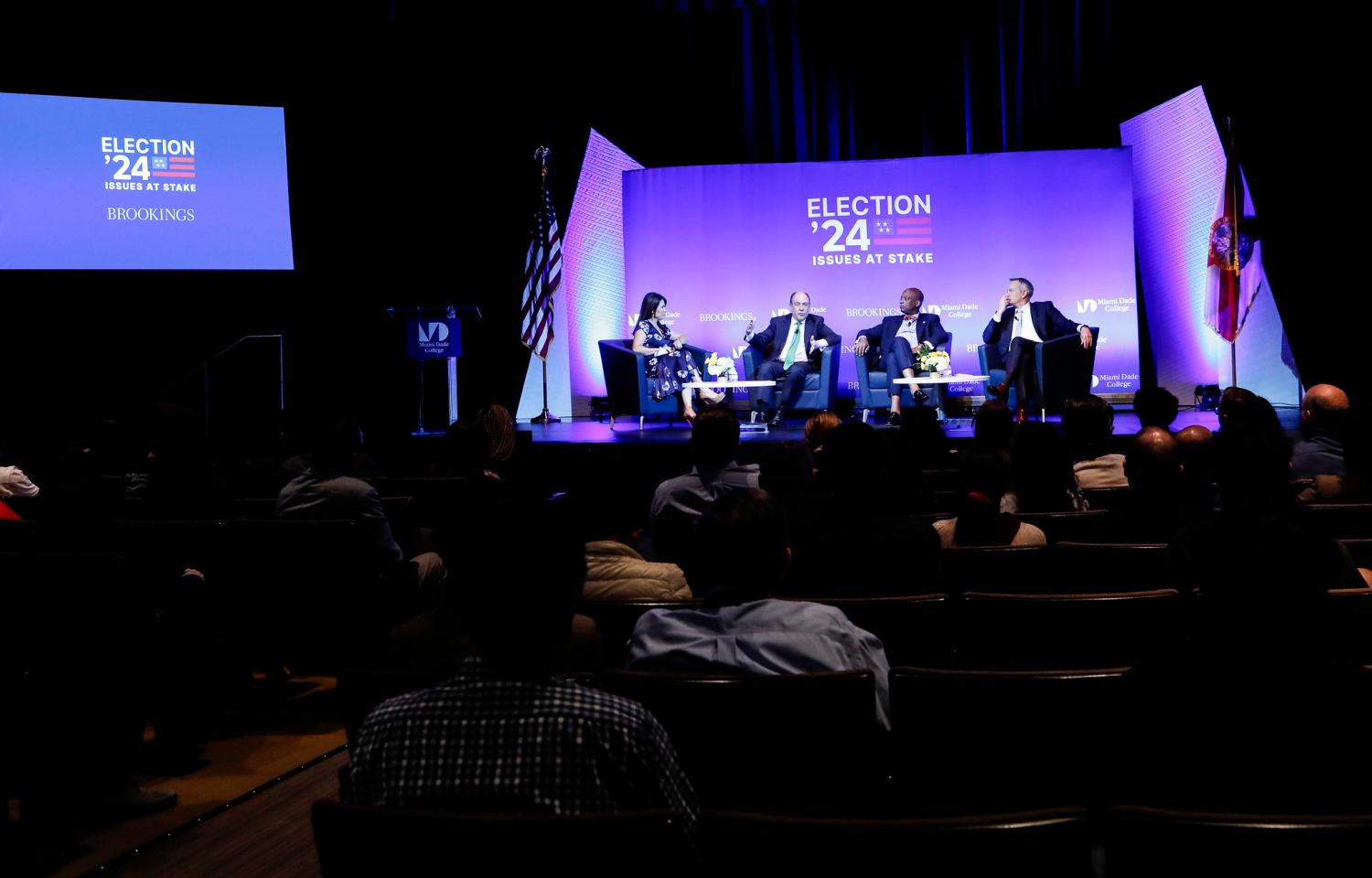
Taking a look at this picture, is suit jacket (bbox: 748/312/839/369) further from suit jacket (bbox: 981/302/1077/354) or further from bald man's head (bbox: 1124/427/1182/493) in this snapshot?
bald man's head (bbox: 1124/427/1182/493)

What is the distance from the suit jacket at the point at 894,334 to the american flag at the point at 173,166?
5.44 meters

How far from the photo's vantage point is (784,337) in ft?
34.2

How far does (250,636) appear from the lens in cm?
373

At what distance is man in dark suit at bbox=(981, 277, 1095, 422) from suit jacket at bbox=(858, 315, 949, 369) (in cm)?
41

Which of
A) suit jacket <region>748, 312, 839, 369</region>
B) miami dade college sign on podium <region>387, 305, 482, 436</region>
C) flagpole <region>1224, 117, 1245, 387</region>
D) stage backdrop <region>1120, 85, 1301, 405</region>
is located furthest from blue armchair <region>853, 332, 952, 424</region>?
miami dade college sign on podium <region>387, 305, 482, 436</region>

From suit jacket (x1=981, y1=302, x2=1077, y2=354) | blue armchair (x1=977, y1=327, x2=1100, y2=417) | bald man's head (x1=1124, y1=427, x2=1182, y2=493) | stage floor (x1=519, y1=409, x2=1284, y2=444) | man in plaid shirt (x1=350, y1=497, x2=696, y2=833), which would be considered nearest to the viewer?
man in plaid shirt (x1=350, y1=497, x2=696, y2=833)

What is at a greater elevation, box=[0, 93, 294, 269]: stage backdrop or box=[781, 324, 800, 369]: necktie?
box=[0, 93, 294, 269]: stage backdrop

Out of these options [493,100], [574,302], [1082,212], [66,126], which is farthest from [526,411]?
[1082,212]

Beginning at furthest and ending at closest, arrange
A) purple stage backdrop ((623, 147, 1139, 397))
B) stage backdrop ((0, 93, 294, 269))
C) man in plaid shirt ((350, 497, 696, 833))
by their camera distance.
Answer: purple stage backdrop ((623, 147, 1139, 397))
stage backdrop ((0, 93, 294, 269))
man in plaid shirt ((350, 497, 696, 833))

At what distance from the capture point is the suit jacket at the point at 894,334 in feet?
32.8

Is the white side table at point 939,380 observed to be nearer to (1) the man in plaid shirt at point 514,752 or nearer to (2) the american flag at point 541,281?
(2) the american flag at point 541,281

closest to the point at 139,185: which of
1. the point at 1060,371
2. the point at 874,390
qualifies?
the point at 874,390

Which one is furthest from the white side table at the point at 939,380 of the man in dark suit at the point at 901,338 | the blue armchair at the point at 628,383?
the blue armchair at the point at 628,383

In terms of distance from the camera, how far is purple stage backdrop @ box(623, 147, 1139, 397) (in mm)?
11062
